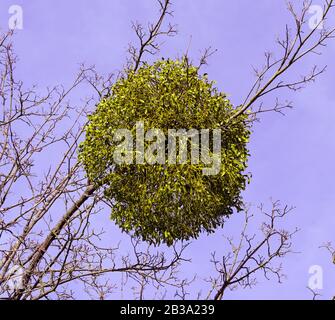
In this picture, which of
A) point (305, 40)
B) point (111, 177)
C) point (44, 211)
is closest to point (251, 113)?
point (305, 40)

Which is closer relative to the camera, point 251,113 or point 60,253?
point 60,253

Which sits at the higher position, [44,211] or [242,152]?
[242,152]

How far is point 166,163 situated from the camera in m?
8.29

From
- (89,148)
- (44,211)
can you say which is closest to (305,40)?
(89,148)

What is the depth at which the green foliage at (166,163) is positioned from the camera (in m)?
8.27

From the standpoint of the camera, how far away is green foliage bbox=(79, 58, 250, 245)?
27.1 ft

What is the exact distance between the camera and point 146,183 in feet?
27.4

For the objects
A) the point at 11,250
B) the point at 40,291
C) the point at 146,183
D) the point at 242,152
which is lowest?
the point at 40,291
